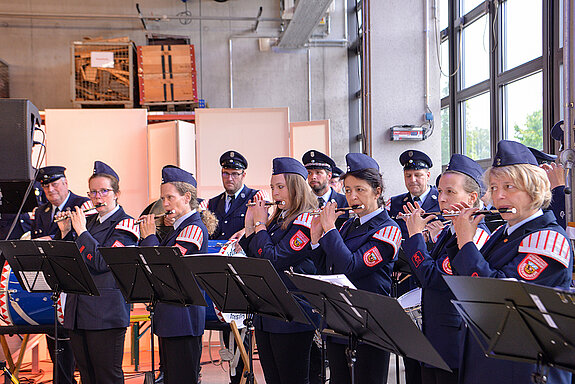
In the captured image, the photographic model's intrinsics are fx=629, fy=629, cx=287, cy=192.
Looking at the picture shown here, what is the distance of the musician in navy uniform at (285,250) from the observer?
3.38 m

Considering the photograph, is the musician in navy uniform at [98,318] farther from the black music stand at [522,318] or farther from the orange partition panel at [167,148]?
the orange partition panel at [167,148]

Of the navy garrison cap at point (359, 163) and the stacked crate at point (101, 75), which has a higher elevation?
the stacked crate at point (101, 75)

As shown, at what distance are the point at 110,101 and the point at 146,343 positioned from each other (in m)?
3.63

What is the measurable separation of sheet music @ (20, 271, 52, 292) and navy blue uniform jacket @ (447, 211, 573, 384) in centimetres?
265

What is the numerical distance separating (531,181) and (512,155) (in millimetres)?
135

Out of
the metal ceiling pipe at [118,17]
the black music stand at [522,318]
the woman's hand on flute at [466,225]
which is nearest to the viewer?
the black music stand at [522,318]

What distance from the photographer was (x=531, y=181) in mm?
2422

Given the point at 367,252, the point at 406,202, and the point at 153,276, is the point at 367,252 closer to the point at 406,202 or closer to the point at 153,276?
the point at 153,276

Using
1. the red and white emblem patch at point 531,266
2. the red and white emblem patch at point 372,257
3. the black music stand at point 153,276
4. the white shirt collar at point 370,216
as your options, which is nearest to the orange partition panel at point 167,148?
the black music stand at point 153,276

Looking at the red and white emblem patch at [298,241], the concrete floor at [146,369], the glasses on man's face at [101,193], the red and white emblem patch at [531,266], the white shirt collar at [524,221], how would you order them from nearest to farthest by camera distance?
1. the red and white emblem patch at [531,266]
2. the white shirt collar at [524,221]
3. the red and white emblem patch at [298,241]
4. the glasses on man's face at [101,193]
5. the concrete floor at [146,369]

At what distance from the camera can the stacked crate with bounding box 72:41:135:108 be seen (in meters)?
8.88

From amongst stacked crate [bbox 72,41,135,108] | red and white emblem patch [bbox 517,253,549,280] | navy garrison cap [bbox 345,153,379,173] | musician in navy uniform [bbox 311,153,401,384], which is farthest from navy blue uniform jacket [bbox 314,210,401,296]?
stacked crate [bbox 72,41,135,108]

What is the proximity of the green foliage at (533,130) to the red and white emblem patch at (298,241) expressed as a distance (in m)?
3.30

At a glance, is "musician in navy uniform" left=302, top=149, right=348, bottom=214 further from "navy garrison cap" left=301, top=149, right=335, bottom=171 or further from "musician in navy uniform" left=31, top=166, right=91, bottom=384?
"musician in navy uniform" left=31, top=166, right=91, bottom=384
